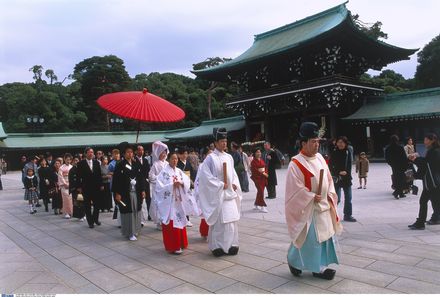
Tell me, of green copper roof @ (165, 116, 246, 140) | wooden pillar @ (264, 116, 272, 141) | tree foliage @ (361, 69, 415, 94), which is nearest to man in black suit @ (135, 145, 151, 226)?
wooden pillar @ (264, 116, 272, 141)

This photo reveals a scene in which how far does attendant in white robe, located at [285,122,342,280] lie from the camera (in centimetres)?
386

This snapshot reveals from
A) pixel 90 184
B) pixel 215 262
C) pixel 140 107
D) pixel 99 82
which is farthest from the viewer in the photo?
pixel 99 82

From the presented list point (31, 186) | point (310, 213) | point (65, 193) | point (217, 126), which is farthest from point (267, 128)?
point (310, 213)

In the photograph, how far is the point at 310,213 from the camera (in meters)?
3.90

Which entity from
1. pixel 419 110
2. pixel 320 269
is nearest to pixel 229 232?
pixel 320 269

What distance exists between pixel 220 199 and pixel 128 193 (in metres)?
2.05

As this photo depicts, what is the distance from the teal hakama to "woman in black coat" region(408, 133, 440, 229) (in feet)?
9.38

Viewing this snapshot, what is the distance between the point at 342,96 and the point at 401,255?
1746 cm

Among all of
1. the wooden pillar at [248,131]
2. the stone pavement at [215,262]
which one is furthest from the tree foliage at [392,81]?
the stone pavement at [215,262]

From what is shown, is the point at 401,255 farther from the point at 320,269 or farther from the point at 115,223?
the point at 115,223

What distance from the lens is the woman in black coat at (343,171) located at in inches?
268

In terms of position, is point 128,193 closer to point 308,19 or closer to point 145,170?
point 145,170

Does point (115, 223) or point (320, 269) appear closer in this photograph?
point (320, 269)

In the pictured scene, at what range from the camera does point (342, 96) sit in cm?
2080
